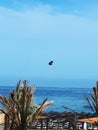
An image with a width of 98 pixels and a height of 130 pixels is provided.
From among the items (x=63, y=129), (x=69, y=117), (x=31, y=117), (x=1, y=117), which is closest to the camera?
(x=31, y=117)

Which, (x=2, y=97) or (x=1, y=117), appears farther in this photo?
(x=1, y=117)

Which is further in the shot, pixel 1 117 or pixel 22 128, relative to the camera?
pixel 1 117

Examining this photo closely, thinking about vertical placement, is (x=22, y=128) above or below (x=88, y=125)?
below

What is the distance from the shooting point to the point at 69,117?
29250 millimetres

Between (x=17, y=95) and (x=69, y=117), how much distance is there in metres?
11.5

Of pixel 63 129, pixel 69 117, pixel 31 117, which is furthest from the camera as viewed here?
pixel 63 129

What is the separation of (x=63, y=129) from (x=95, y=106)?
13.4 meters

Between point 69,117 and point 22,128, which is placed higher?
point 69,117

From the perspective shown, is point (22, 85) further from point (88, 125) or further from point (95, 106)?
point (88, 125)

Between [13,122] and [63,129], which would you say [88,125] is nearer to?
[63,129]

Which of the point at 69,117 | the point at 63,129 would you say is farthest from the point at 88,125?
the point at 69,117

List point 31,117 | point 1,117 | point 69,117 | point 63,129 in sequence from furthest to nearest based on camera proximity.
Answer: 1. point 63,129
2. point 69,117
3. point 1,117
4. point 31,117

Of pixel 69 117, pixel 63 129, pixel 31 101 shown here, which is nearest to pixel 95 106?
pixel 31 101

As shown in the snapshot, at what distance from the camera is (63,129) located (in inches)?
1254
